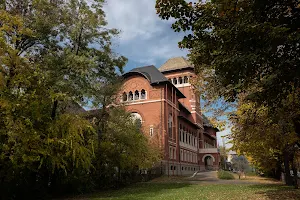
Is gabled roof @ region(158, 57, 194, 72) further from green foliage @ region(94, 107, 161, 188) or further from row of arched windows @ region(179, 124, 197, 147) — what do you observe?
green foliage @ region(94, 107, 161, 188)

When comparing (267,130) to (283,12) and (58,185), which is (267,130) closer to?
(283,12)

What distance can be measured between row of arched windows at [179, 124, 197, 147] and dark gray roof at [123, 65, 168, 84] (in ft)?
34.6

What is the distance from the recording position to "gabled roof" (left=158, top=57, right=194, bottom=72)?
51372mm

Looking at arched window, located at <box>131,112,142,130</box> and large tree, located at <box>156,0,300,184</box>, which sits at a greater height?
arched window, located at <box>131,112,142,130</box>

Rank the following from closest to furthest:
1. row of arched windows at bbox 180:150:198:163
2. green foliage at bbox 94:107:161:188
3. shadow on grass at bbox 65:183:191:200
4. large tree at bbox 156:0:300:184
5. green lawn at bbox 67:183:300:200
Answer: large tree at bbox 156:0:300:184 < green lawn at bbox 67:183:300:200 < shadow on grass at bbox 65:183:191:200 < green foliage at bbox 94:107:161:188 < row of arched windows at bbox 180:150:198:163

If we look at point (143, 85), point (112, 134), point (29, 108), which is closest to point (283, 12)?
point (29, 108)

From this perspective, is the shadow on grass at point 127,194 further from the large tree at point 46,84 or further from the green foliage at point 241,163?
the green foliage at point 241,163

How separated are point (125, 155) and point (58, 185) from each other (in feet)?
18.0

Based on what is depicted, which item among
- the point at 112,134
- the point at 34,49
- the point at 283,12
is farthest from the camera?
the point at 112,134

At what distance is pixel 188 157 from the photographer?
48.7m

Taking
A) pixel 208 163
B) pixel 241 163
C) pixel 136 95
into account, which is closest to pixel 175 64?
pixel 136 95

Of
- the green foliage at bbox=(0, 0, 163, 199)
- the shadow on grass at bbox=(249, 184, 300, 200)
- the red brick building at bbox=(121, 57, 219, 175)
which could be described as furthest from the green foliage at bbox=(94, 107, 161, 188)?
the red brick building at bbox=(121, 57, 219, 175)

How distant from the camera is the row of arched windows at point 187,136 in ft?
151

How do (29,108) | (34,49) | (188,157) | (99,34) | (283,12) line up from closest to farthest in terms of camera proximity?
(283,12) → (29,108) → (34,49) → (99,34) → (188,157)
